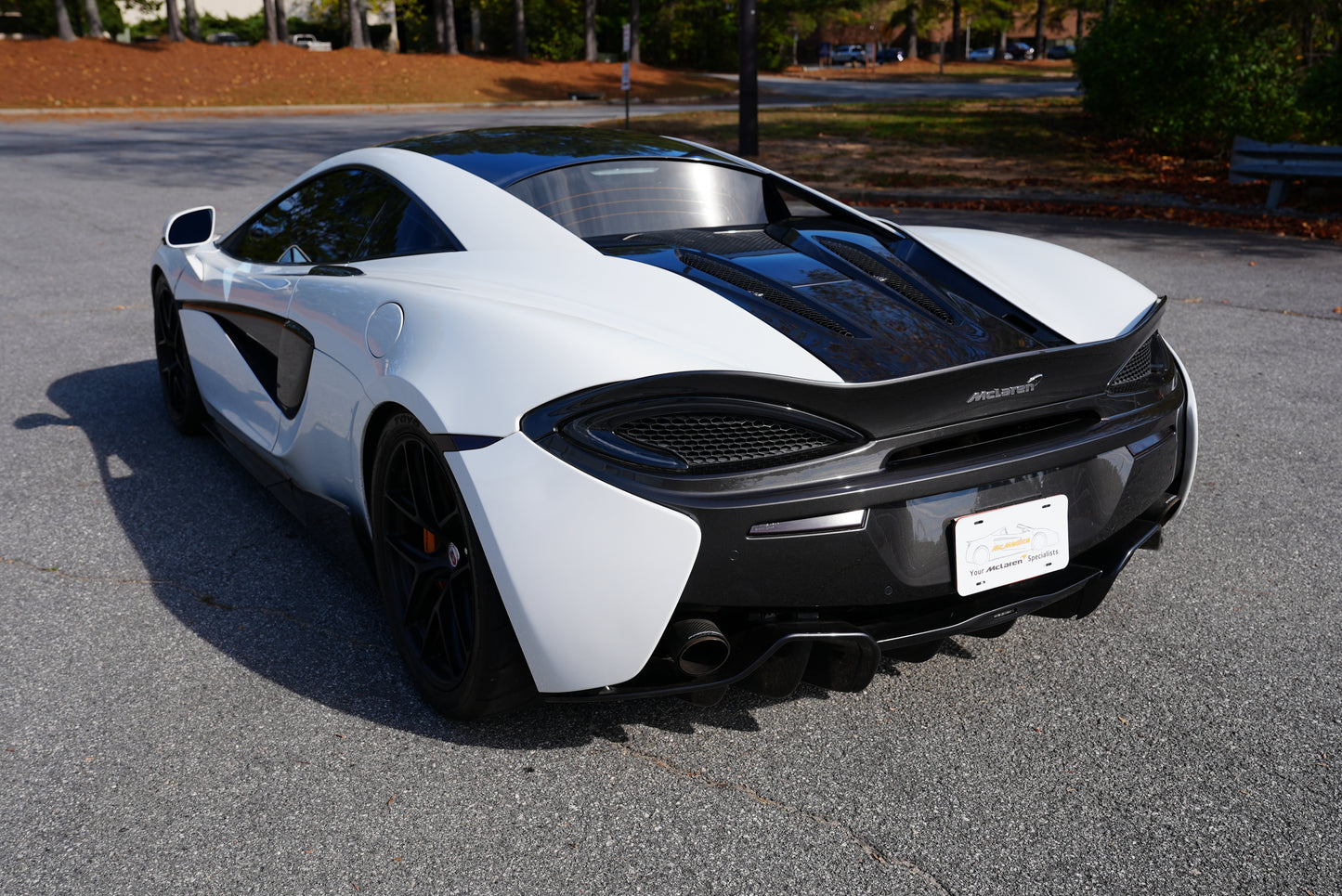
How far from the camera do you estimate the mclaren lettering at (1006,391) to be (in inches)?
91.2

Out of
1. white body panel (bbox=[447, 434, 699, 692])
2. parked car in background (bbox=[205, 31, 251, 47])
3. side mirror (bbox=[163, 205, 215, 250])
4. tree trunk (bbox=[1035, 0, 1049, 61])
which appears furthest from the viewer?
tree trunk (bbox=[1035, 0, 1049, 61])

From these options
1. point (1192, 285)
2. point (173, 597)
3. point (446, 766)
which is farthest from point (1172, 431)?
point (1192, 285)

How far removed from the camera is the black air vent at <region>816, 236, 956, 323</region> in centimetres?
265

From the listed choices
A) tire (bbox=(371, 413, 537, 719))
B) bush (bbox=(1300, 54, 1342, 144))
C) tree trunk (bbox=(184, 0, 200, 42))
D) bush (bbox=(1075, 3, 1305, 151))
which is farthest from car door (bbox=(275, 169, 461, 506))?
tree trunk (bbox=(184, 0, 200, 42))

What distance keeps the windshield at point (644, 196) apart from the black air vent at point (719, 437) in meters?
1.06

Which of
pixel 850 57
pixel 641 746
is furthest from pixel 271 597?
pixel 850 57

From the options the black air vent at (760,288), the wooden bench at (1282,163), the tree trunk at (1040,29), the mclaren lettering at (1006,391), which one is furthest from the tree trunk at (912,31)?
the mclaren lettering at (1006,391)

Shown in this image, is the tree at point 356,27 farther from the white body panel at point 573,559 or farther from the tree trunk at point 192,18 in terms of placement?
the white body panel at point 573,559

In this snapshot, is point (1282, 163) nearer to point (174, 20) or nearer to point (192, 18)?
point (174, 20)

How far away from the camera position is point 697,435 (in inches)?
86.7

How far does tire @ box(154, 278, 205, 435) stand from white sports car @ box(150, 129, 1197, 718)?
1565 millimetres

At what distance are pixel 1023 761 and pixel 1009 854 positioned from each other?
347mm

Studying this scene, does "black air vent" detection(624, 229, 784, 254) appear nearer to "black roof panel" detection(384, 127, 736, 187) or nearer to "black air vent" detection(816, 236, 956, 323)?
"black air vent" detection(816, 236, 956, 323)

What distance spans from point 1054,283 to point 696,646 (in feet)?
4.88
